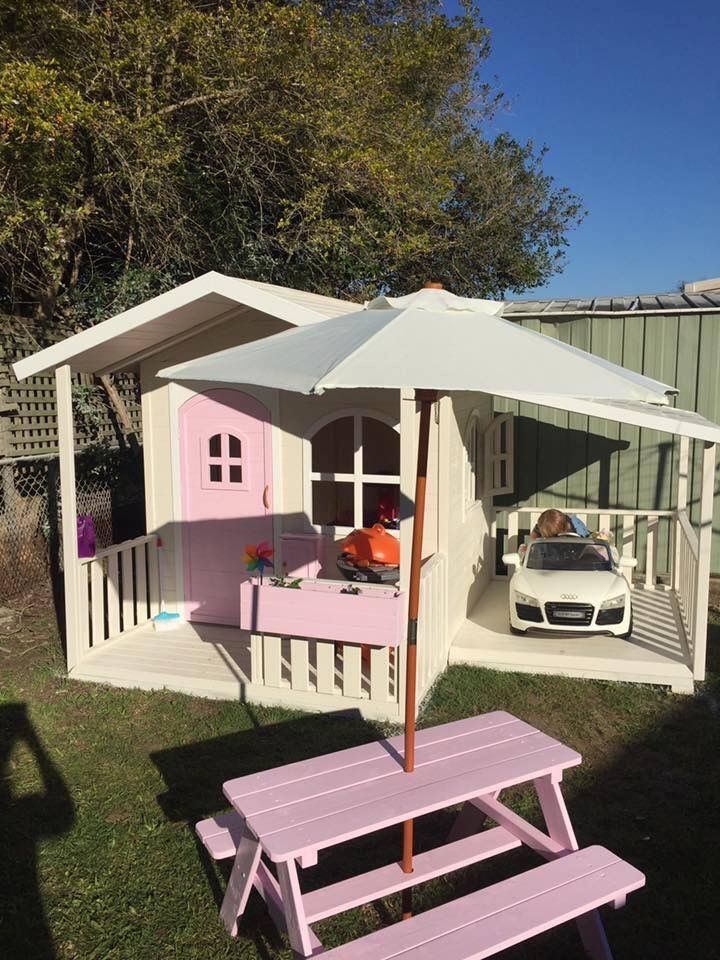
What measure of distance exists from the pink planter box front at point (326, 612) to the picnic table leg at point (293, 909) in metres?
2.44

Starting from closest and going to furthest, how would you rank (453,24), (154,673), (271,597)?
(271,597)
(154,673)
(453,24)

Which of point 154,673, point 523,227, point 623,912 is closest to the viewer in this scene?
point 623,912

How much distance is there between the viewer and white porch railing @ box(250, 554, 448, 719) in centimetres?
536

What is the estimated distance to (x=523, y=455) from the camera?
9.28 metres

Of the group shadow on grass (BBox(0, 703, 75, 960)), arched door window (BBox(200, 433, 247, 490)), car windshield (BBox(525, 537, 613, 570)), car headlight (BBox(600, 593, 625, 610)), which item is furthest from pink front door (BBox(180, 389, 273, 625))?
car headlight (BBox(600, 593, 625, 610))

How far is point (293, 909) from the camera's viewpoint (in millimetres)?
2678

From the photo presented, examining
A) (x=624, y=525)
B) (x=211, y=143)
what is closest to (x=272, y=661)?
(x=624, y=525)

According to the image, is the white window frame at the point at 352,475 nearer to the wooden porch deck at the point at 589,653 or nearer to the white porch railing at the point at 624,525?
the wooden porch deck at the point at 589,653

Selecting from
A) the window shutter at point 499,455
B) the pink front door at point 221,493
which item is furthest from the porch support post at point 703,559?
the pink front door at point 221,493

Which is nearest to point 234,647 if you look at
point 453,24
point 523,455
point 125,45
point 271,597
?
point 271,597

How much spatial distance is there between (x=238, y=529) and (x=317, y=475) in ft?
3.02

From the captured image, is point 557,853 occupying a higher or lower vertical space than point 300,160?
lower

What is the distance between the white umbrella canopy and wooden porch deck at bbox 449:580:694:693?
344 cm

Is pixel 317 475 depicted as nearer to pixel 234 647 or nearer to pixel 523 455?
pixel 234 647
